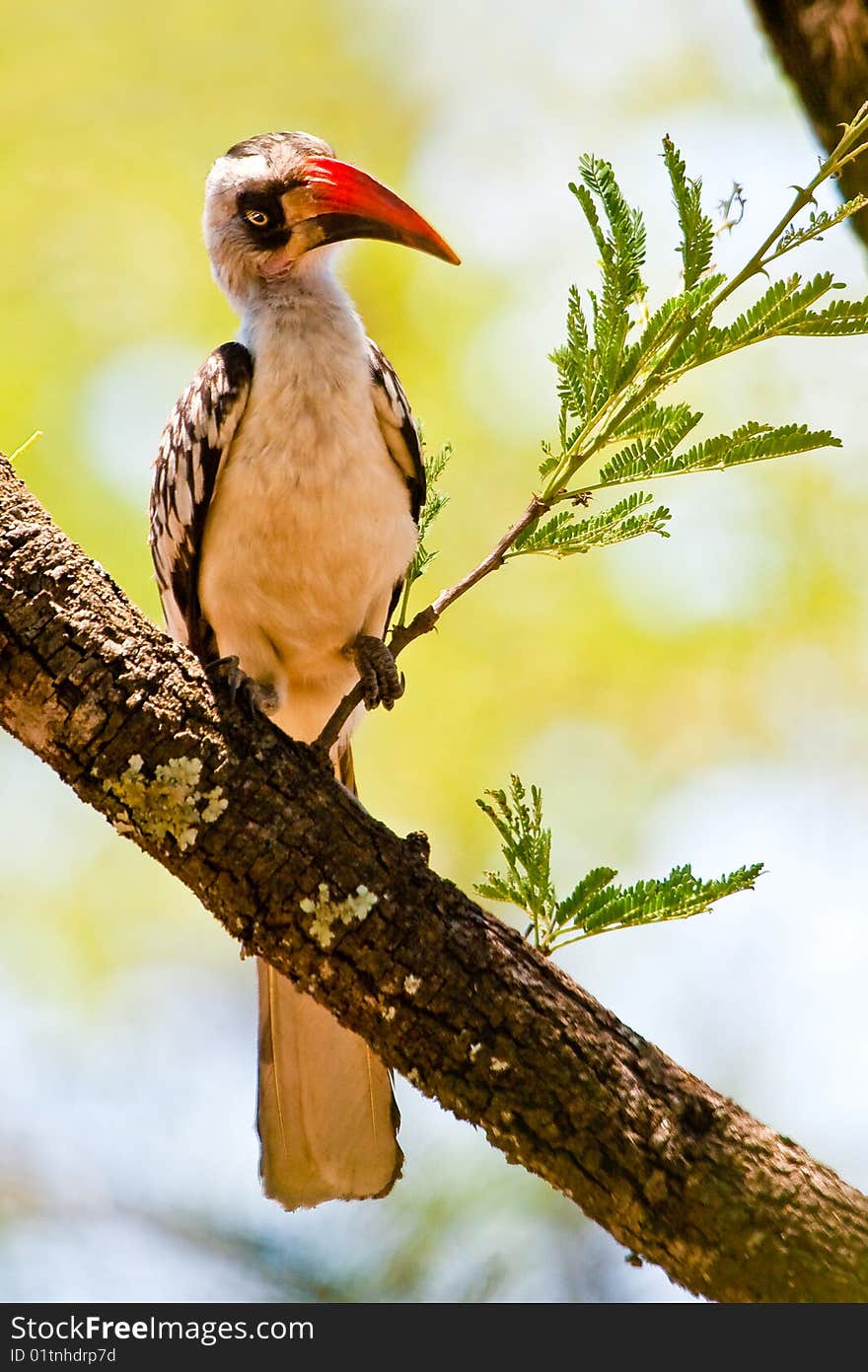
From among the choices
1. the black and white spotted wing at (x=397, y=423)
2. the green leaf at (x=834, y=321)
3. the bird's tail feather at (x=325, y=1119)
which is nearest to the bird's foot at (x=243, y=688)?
the black and white spotted wing at (x=397, y=423)

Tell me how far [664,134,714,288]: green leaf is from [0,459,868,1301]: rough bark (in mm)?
1301

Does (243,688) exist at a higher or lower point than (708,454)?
lower

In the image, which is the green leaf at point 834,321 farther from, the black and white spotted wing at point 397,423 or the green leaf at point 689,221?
the black and white spotted wing at point 397,423

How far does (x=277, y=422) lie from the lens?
3.83 meters

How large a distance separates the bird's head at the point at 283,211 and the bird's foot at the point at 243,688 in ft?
4.21

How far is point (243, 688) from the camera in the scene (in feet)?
10.1

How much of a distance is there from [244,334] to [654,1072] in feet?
8.39

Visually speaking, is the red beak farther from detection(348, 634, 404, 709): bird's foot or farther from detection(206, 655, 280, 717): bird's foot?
detection(206, 655, 280, 717): bird's foot

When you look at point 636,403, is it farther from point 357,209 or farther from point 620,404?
point 357,209

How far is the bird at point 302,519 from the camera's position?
143 inches


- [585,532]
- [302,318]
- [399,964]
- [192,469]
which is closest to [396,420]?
[302,318]

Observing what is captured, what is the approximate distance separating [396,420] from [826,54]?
1.54 m

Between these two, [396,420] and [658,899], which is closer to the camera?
[658,899]
